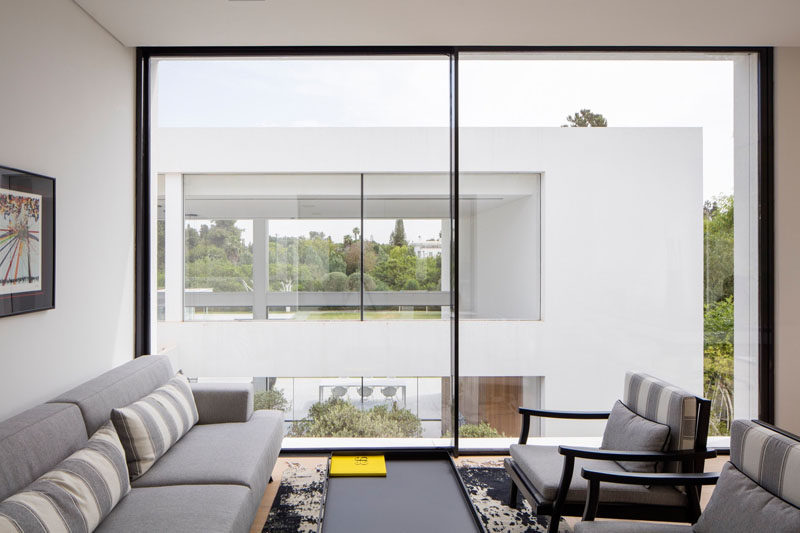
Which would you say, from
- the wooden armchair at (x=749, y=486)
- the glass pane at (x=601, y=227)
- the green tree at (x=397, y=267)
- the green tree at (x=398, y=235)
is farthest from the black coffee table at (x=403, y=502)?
the green tree at (x=398, y=235)

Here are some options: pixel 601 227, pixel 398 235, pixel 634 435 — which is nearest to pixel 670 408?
pixel 634 435

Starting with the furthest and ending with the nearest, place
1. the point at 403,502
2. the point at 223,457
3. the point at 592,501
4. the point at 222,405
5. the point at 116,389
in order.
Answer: the point at 222,405 < the point at 116,389 < the point at 223,457 < the point at 403,502 < the point at 592,501

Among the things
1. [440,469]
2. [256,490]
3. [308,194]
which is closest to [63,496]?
[256,490]

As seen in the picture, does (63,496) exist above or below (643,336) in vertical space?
below

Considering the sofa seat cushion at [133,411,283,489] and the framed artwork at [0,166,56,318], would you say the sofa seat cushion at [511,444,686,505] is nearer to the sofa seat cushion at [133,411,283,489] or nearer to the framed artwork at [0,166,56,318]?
the sofa seat cushion at [133,411,283,489]

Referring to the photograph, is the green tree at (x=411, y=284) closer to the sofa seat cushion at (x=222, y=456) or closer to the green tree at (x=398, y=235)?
the green tree at (x=398, y=235)

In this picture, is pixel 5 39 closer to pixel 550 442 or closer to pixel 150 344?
pixel 150 344

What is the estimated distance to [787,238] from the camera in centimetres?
362

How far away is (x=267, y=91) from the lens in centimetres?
373

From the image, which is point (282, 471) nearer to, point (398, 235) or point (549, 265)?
point (398, 235)

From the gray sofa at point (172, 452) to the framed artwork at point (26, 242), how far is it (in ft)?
1.64

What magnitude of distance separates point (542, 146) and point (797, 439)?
2481 mm

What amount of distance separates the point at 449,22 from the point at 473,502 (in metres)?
2.78

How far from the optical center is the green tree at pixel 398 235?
375 cm
